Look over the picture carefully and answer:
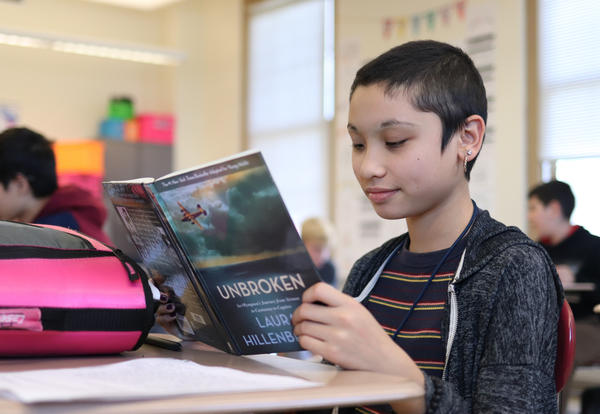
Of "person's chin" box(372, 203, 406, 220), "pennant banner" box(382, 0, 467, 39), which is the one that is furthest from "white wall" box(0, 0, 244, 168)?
"person's chin" box(372, 203, 406, 220)

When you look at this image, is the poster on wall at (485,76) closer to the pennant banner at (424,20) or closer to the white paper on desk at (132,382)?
the pennant banner at (424,20)

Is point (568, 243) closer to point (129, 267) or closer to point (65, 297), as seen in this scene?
point (129, 267)

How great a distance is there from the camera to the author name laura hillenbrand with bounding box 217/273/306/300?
824 millimetres

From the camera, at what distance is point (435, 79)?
107cm

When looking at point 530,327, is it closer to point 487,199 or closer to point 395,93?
point 395,93

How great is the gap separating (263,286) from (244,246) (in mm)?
53

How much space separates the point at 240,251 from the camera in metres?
0.84

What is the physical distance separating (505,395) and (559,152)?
3.86 meters

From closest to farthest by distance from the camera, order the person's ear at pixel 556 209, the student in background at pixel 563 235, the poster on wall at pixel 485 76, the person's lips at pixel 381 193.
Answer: the person's lips at pixel 381 193, the student in background at pixel 563 235, the person's ear at pixel 556 209, the poster on wall at pixel 485 76

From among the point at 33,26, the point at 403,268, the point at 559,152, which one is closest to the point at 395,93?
the point at 403,268

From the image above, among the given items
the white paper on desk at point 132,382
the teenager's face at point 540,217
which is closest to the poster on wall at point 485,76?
the teenager's face at point 540,217

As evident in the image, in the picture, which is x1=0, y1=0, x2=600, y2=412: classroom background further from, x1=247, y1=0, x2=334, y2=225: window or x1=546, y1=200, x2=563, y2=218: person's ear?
x1=546, y1=200, x2=563, y2=218: person's ear

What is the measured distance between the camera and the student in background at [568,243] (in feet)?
10.7

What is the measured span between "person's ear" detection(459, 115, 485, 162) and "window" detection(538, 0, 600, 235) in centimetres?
331
